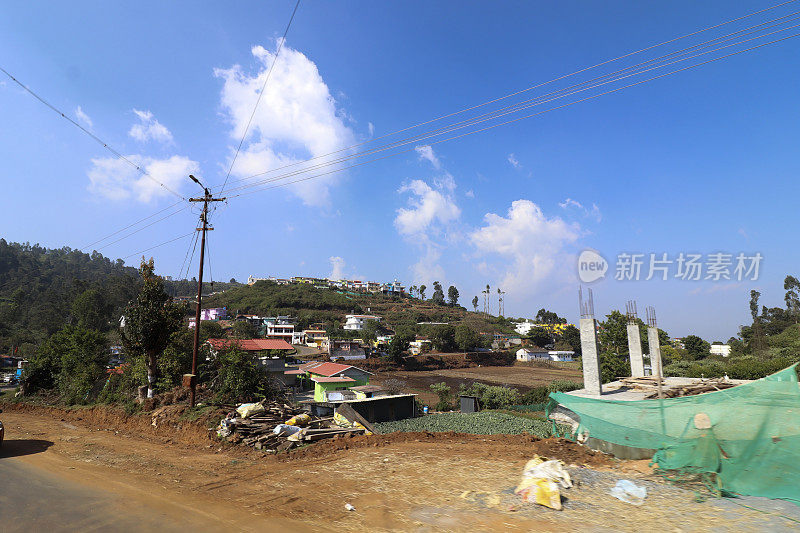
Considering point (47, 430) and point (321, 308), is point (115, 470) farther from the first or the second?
point (321, 308)

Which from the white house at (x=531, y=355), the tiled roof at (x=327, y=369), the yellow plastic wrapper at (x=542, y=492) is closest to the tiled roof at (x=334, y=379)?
the tiled roof at (x=327, y=369)

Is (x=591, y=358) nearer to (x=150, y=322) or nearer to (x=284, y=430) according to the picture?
(x=284, y=430)

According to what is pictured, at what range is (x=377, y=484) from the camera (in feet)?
28.0

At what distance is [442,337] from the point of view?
95812mm

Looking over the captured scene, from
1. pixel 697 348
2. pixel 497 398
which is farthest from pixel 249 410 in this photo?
pixel 697 348

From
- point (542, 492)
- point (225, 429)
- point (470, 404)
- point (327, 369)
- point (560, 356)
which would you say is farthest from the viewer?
point (560, 356)

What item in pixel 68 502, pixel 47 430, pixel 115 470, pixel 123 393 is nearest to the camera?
pixel 68 502

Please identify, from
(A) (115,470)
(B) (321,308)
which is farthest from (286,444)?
(B) (321,308)

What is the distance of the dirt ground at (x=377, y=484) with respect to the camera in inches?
252

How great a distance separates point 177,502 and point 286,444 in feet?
16.6

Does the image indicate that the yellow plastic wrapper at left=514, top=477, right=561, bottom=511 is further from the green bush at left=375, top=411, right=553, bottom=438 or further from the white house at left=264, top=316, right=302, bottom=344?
the white house at left=264, top=316, right=302, bottom=344

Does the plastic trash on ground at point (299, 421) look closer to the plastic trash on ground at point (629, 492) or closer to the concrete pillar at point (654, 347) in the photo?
the plastic trash on ground at point (629, 492)

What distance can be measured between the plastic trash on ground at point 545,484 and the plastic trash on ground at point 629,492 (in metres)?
0.85

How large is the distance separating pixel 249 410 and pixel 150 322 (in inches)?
291
